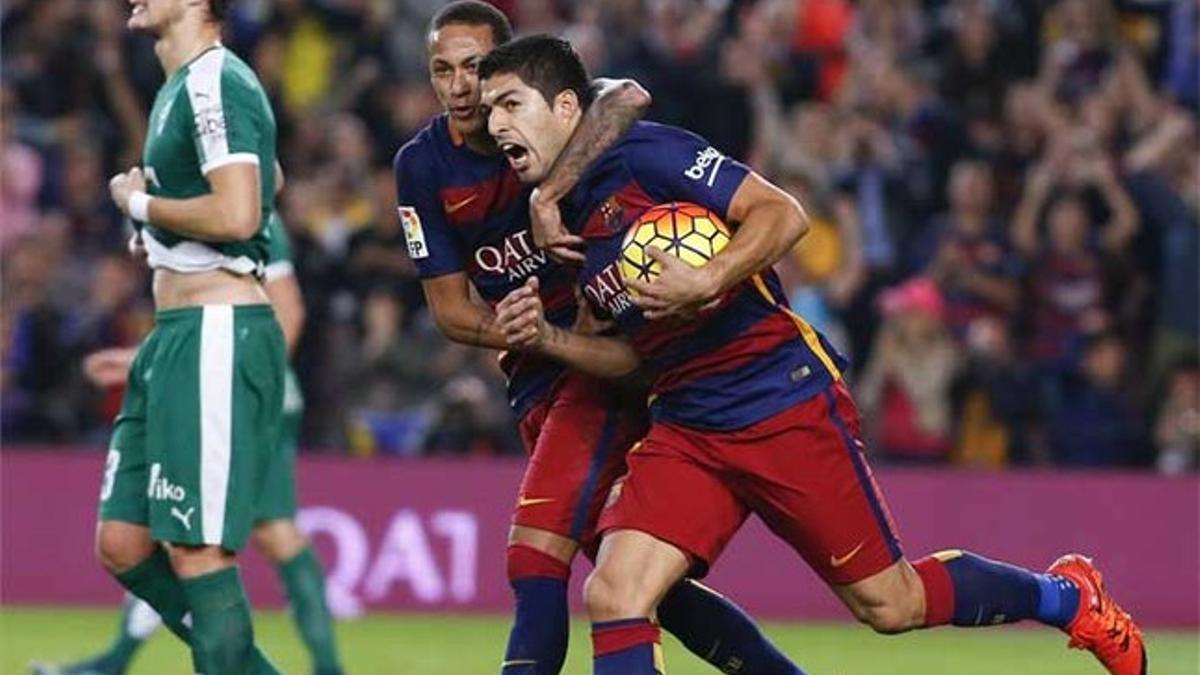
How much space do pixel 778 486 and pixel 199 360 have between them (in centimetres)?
189

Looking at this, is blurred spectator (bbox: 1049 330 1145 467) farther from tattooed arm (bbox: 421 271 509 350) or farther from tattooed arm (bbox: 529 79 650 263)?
tattooed arm (bbox: 529 79 650 263)

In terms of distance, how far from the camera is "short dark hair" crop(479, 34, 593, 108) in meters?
7.91

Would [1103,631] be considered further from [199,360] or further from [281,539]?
[281,539]

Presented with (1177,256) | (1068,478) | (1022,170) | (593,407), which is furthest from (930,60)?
(593,407)

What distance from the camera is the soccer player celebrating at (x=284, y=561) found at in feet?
35.0

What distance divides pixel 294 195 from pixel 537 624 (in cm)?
873

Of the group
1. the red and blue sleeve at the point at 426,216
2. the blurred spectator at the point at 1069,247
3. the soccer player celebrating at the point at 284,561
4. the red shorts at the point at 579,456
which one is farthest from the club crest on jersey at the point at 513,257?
the blurred spectator at the point at 1069,247

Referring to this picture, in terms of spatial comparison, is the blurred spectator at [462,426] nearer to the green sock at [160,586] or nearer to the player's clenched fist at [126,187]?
the green sock at [160,586]

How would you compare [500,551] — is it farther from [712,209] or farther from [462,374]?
[712,209]

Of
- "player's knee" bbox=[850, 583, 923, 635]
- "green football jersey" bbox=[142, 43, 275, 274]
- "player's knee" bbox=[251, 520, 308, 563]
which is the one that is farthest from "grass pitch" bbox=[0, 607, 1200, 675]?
"player's knee" bbox=[850, 583, 923, 635]

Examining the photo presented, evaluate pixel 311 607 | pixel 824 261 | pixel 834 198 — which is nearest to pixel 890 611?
pixel 311 607

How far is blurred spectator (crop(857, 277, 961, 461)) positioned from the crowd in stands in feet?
0.04

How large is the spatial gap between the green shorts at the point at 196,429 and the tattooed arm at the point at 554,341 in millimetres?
1012

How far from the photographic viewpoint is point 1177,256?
53.1ft
